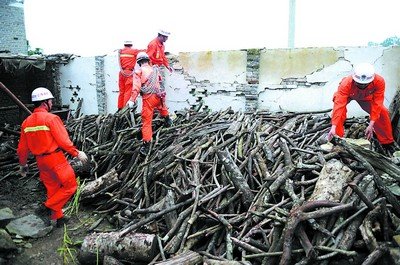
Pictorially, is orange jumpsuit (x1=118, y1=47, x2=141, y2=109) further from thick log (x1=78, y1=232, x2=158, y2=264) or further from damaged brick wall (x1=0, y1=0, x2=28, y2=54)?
damaged brick wall (x1=0, y1=0, x2=28, y2=54)

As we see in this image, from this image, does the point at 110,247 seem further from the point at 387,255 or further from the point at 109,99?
the point at 109,99

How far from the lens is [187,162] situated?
5.54m

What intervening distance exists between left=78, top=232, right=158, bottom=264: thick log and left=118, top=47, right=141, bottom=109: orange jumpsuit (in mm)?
5249

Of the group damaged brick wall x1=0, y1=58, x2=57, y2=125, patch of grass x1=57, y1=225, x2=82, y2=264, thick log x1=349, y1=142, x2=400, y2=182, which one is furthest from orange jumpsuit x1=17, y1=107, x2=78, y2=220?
damaged brick wall x1=0, y1=58, x2=57, y2=125

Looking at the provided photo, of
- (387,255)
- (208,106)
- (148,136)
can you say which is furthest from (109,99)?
(387,255)

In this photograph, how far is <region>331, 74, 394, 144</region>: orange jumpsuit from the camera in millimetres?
5242

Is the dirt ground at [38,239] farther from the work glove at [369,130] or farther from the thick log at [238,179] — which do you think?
the work glove at [369,130]

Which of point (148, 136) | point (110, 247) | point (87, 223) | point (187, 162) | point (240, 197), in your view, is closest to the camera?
point (110, 247)

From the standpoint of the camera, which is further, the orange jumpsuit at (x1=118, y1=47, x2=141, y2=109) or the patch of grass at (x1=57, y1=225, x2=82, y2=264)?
the orange jumpsuit at (x1=118, y1=47, x2=141, y2=109)

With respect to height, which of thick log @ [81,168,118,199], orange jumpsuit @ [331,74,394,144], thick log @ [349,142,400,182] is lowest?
thick log @ [81,168,118,199]

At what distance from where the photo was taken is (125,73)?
29.3ft

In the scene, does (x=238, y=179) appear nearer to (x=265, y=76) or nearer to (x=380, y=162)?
(x=380, y=162)

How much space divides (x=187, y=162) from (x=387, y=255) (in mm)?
3317

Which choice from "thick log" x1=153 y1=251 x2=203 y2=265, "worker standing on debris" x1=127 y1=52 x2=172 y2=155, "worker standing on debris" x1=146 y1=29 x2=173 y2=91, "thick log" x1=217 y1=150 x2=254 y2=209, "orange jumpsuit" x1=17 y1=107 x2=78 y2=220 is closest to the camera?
"thick log" x1=153 y1=251 x2=203 y2=265
